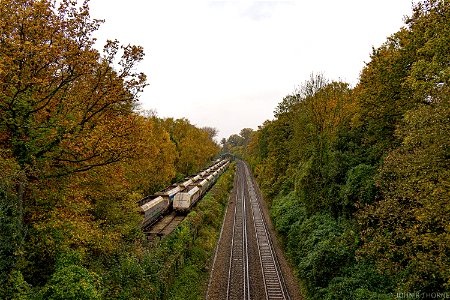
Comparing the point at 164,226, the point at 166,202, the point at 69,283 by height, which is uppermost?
the point at 69,283

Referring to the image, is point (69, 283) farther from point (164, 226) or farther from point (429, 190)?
point (164, 226)

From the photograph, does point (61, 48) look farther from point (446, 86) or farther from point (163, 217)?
point (163, 217)

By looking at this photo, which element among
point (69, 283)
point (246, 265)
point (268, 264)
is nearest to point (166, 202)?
point (246, 265)

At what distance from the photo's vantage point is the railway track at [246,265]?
17.8 metres

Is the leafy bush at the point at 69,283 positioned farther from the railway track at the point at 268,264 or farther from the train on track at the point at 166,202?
the train on track at the point at 166,202

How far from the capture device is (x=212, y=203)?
35.3 meters

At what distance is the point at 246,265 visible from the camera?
21281mm

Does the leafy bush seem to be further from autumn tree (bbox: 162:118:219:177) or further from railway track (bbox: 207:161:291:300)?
autumn tree (bbox: 162:118:219:177)

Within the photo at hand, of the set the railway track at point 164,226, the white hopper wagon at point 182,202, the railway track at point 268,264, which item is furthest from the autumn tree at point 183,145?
the railway track at point 268,264

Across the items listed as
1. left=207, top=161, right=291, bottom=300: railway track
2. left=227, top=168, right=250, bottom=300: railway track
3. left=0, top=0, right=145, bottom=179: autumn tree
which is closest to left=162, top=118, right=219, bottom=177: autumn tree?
left=227, top=168, right=250, bottom=300: railway track

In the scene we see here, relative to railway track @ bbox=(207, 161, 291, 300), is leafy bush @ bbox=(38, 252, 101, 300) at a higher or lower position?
higher

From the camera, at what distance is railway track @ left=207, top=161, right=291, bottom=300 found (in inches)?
699

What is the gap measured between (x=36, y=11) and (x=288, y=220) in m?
24.5

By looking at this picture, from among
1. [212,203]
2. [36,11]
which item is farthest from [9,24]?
[212,203]
